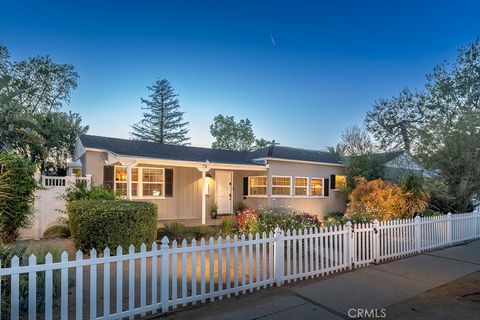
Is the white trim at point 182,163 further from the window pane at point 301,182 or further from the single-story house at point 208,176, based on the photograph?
the window pane at point 301,182

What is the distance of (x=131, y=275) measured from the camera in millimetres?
3775

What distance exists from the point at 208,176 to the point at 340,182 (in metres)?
7.85

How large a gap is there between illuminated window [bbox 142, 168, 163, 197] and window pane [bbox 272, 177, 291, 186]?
549 cm

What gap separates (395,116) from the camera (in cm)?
2714

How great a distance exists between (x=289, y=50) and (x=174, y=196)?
26.3 feet

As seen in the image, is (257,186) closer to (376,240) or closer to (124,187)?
(124,187)

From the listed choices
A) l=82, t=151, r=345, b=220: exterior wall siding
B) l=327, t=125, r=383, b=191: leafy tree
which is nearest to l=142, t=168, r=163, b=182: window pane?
l=82, t=151, r=345, b=220: exterior wall siding

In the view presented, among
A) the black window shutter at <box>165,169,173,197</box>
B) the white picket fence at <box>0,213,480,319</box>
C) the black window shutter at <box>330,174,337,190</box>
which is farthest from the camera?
the black window shutter at <box>330,174,337,190</box>

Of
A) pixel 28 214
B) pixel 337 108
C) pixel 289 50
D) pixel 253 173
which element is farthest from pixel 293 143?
pixel 28 214

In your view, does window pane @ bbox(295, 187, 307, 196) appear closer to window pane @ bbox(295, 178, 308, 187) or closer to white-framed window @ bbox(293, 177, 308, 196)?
white-framed window @ bbox(293, 177, 308, 196)

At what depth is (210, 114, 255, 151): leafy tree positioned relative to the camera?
43.3 meters

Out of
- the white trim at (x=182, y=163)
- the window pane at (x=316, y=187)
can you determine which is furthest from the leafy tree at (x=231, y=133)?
the white trim at (x=182, y=163)

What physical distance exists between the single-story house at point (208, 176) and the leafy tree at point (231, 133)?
25.2 meters

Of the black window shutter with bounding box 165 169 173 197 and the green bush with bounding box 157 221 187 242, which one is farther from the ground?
the black window shutter with bounding box 165 169 173 197
